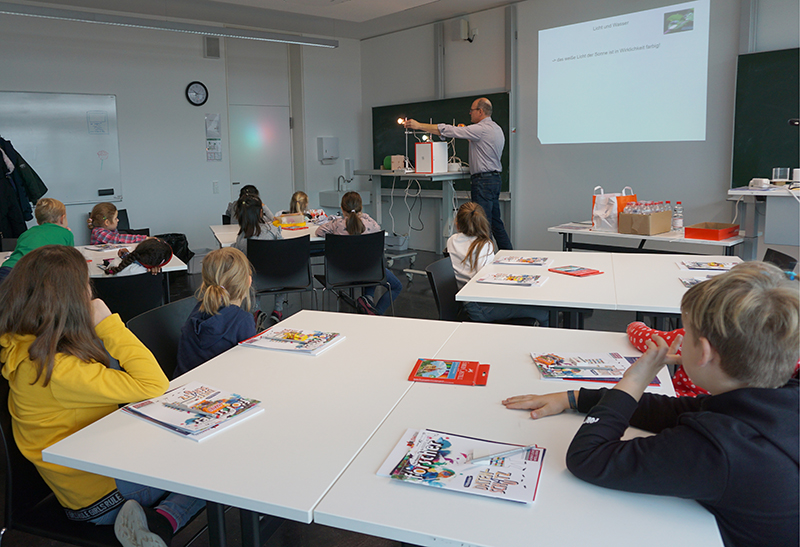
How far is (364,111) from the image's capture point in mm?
8820

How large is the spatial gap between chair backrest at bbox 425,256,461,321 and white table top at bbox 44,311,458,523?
3.40ft

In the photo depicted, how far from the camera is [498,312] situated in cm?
301

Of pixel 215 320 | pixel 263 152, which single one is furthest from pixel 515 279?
pixel 263 152

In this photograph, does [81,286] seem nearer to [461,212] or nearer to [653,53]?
[461,212]

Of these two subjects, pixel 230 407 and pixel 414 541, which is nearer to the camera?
pixel 414 541

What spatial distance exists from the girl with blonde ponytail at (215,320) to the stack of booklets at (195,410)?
438mm

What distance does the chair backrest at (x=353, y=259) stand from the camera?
412 centimetres

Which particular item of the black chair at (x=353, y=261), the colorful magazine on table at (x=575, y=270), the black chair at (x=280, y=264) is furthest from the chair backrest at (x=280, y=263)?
the colorful magazine on table at (x=575, y=270)

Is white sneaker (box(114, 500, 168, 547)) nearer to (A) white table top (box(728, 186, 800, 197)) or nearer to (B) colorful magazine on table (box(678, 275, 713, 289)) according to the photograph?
(B) colorful magazine on table (box(678, 275, 713, 289))

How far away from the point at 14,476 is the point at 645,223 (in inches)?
156

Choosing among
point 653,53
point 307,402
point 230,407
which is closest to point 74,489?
point 230,407

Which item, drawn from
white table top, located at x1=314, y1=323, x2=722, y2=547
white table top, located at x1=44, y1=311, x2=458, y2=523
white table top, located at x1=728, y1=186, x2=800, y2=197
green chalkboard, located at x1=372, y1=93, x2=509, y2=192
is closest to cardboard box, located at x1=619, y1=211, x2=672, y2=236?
white table top, located at x1=728, y1=186, x2=800, y2=197

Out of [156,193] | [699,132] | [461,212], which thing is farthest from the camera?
[156,193]

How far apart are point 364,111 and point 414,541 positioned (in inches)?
330
